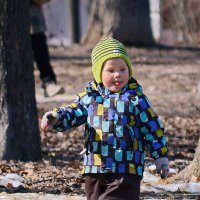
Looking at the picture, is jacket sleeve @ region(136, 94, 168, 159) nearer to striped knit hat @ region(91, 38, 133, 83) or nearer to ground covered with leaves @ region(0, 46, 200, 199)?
striped knit hat @ region(91, 38, 133, 83)

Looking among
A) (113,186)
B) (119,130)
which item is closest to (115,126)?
(119,130)

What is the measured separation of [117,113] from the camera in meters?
4.80

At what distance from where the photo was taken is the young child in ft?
15.7

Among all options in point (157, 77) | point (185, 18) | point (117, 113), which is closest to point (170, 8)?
point (185, 18)

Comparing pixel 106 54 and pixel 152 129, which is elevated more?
pixel 106 54

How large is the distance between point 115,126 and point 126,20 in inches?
491

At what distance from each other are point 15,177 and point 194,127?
3443 mm

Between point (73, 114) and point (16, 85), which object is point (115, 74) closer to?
point (73, 114)

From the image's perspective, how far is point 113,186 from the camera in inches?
191

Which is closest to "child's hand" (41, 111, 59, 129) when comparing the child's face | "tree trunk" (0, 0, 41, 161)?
the child's face

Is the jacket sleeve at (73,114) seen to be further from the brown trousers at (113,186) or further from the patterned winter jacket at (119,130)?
the brown trousers at (113,186)

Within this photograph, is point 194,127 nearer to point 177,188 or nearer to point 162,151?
point 177,188

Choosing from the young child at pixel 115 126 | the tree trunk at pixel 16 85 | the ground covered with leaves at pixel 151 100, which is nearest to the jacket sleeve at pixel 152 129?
the young child at pixel 115 126

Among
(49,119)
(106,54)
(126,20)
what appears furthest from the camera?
(126,20)
